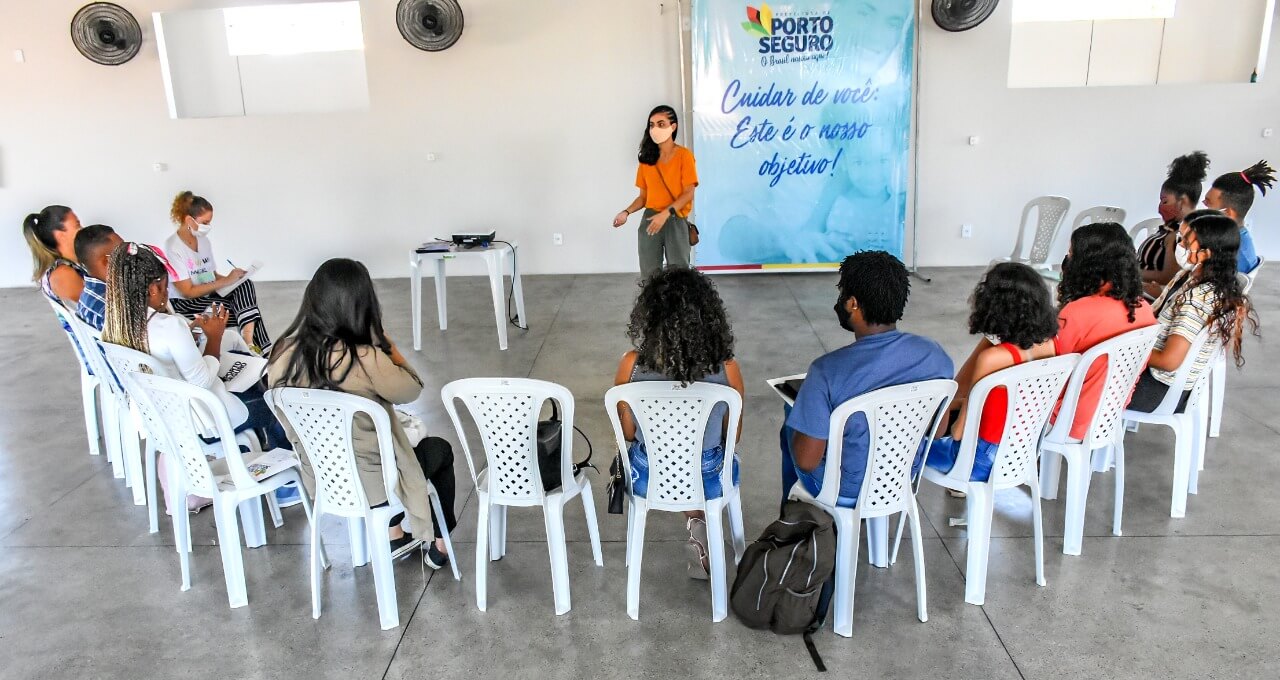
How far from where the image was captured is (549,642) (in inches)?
89.9

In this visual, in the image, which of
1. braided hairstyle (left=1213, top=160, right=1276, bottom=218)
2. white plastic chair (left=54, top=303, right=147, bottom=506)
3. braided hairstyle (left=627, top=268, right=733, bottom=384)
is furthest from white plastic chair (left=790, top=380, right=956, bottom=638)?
white plastic chair (left=54, top=303, right=147, bottom=506)

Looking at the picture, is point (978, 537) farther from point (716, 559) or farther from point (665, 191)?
point (665, 191)

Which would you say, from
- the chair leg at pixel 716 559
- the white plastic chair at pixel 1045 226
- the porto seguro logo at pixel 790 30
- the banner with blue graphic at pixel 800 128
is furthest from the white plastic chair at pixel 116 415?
the white plastic chair at pixel 1045 226

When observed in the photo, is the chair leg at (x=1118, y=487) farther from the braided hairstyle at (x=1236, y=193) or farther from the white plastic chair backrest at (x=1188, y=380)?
the braided hairstyle at (x=1236, y=193)

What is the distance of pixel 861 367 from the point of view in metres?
2.13

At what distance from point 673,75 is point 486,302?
96.3 inches

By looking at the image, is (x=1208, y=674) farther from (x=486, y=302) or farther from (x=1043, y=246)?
(x=486, y=302)

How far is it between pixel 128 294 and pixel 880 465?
2.39 meters

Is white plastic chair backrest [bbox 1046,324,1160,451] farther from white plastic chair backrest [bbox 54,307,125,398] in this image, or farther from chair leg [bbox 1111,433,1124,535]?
white plastic chair backrest [bbox 54,307,125,398]

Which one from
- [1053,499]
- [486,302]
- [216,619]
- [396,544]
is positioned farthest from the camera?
[486,302]

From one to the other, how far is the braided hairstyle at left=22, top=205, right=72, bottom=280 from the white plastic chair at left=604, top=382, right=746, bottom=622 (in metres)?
2.74

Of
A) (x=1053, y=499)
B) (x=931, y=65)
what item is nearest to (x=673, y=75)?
(x=931, y=65)

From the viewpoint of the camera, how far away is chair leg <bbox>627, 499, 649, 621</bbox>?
91.5 inches

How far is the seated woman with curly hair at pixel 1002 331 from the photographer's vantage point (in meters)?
2.26
